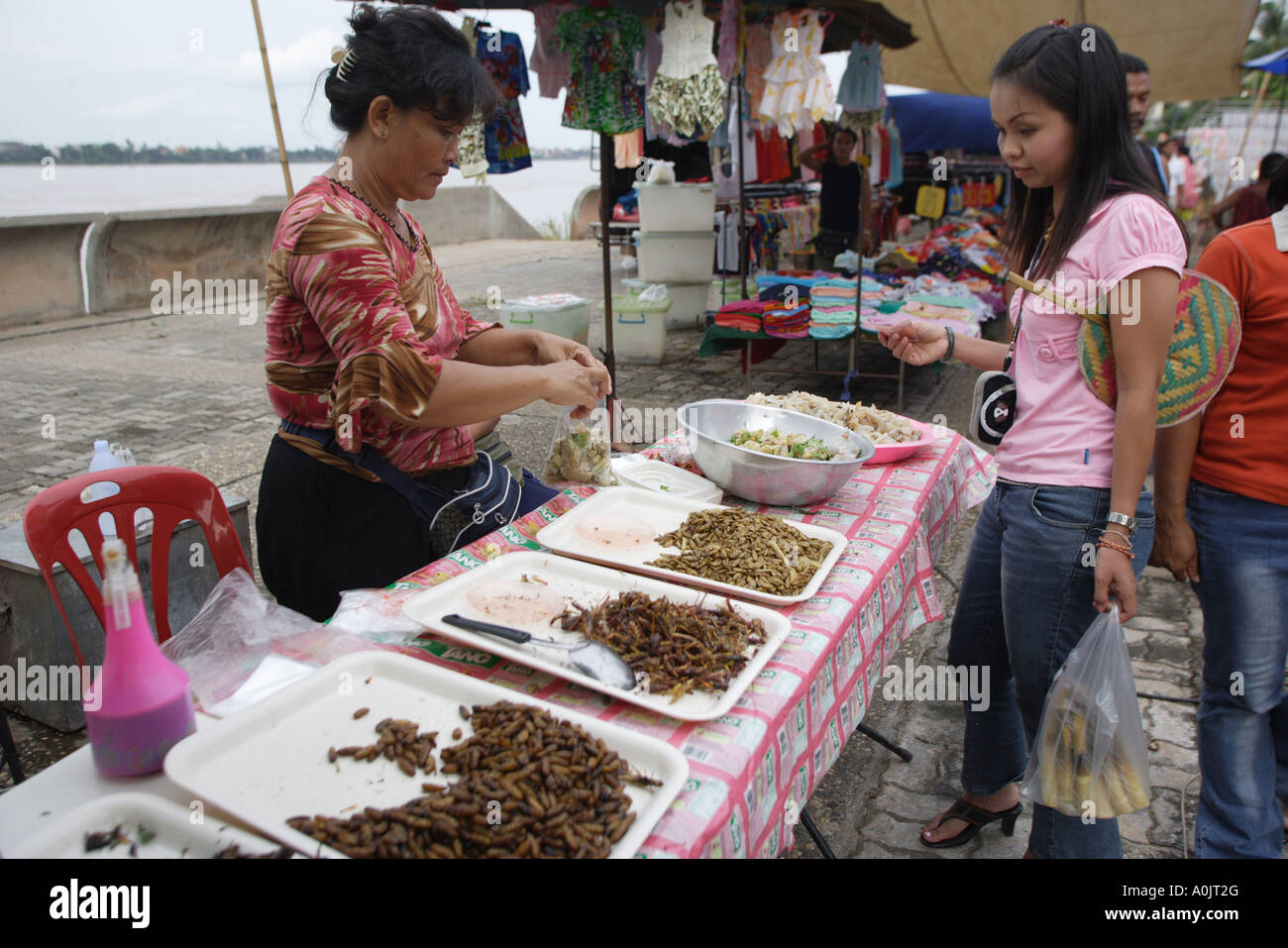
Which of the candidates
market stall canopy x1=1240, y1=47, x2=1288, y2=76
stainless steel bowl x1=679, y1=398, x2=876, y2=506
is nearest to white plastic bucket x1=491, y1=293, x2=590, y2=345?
stainless steel bowl x1=679, y1=398, x2=876, y2=506

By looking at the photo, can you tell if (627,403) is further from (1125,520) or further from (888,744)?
(1125,520)

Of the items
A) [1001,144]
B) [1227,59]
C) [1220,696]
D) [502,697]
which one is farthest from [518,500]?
A: [1227,59]

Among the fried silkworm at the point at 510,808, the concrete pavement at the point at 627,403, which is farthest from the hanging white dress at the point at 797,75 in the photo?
the fried silkworm at the point at 510,808

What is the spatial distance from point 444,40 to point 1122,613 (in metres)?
2.05

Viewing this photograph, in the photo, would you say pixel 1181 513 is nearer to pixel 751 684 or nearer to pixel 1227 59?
pixel 751 684

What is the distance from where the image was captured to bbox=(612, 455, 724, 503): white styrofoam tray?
2.40 metres

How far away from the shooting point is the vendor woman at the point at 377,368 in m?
1.81

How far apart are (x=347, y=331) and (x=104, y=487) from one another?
0.87m

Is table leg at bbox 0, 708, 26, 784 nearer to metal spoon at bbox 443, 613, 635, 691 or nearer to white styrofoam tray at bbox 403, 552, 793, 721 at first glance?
white styrofoam tray at bbox 403, 552, 793, 721

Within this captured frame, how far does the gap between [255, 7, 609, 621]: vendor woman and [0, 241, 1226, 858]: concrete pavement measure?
152 cm

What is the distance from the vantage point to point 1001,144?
6.54 ft

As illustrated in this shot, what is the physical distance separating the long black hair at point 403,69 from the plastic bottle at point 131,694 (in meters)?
1.23

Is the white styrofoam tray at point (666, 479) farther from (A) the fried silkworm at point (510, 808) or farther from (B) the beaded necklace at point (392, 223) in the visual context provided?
(A) the fried silkworm at point (510, 808)
